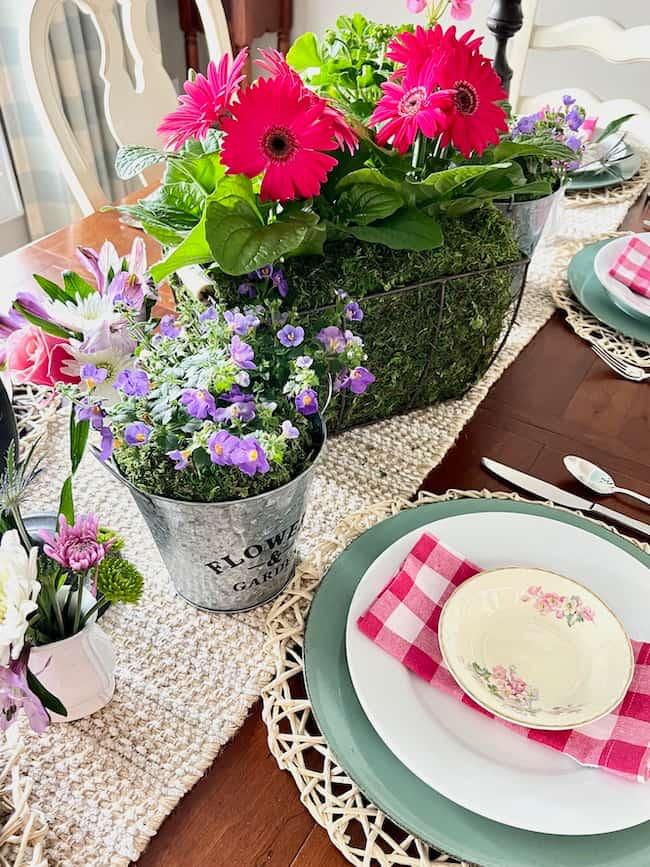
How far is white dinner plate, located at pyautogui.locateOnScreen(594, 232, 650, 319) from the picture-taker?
951 mm

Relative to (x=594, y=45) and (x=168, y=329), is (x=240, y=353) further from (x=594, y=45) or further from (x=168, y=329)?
(x=594, y=45)

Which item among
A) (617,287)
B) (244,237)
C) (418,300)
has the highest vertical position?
(244,237)

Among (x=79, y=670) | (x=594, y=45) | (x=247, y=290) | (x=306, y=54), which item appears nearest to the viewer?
(x=79, y=670)

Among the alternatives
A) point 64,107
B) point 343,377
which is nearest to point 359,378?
point 343,377

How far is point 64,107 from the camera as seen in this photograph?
6.63 feet

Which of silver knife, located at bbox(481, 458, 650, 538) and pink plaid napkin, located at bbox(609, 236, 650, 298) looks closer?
silver knife, located at bbox(481, 458, 650, 538)

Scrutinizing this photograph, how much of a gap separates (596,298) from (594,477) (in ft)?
1.15

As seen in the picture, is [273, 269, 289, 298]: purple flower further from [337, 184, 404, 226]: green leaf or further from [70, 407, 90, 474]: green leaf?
[70, 407, 90, 474]: green leaf

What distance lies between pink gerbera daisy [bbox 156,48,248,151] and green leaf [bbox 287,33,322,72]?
0.92 ft

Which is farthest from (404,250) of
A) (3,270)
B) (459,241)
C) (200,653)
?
(3,270)

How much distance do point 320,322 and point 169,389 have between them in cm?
14

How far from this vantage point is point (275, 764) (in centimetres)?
52

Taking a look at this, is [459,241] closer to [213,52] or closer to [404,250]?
[404,250]

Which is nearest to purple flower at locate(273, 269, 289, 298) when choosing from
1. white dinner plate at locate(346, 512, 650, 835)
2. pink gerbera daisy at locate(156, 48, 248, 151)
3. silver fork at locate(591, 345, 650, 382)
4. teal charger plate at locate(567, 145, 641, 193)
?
pink gerbera daisy at locate(156, 48, 248, 151)
